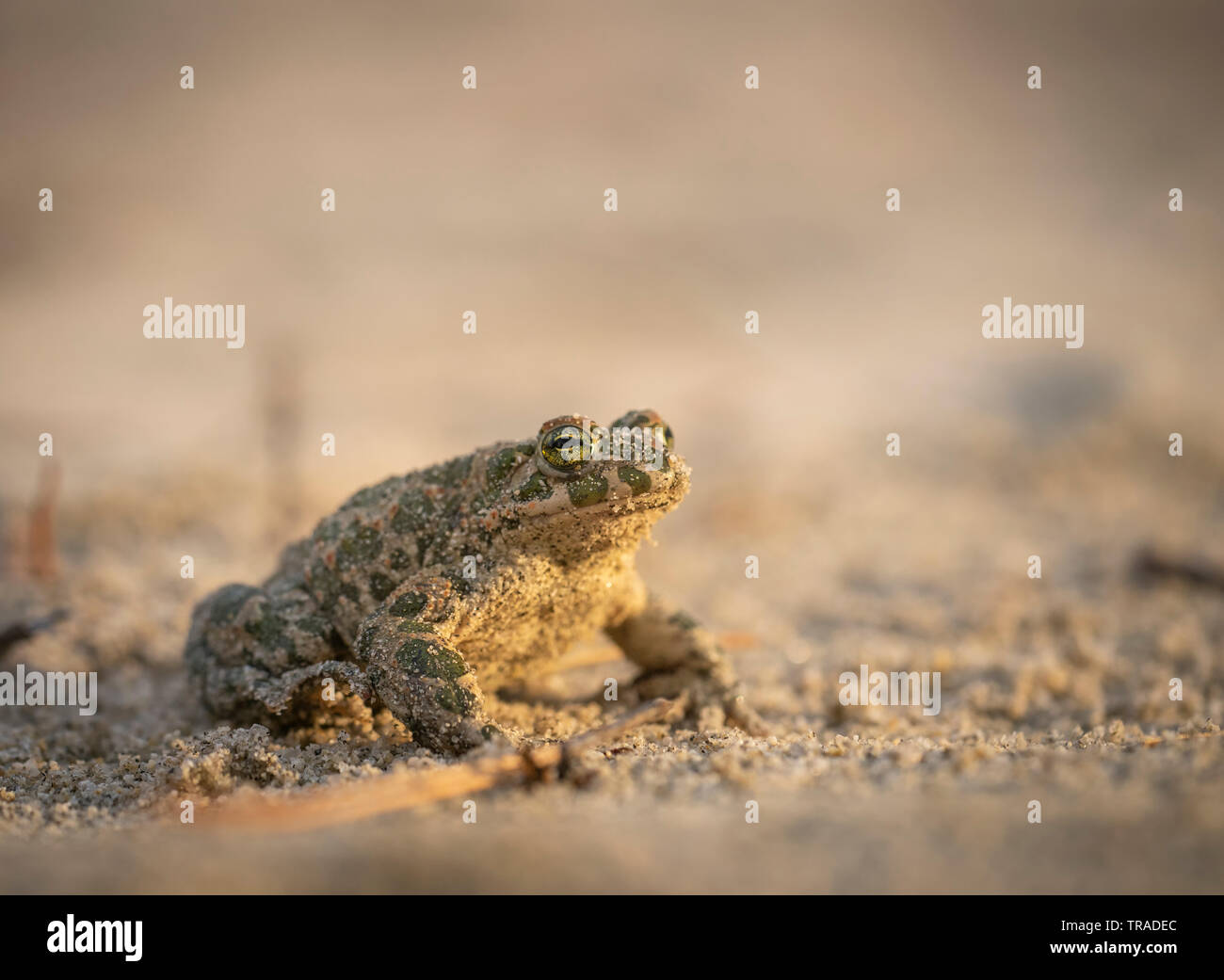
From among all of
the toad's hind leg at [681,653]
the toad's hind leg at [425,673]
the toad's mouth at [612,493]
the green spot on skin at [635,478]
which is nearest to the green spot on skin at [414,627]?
the toad's hind leg at [425,673]

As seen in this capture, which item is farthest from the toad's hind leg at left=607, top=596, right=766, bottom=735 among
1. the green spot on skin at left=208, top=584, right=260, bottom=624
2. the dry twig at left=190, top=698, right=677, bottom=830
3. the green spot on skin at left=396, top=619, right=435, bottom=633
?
the green spot on skin at left=208, top=584, right=260, bottom=624

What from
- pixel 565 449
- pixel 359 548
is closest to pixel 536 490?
pixel 565 449

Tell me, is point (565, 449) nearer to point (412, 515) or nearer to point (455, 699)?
point (412, 515)

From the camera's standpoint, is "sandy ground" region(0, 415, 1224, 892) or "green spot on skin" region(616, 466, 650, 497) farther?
"green spot on skin" region(616, 466, 650, 497)

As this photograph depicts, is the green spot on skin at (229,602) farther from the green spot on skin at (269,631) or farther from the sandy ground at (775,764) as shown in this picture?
the sandy ground at (775,764)

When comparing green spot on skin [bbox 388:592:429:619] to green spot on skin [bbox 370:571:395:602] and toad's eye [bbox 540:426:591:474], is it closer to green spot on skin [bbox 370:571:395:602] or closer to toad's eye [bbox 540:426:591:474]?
green spot on skin [bbox 370:571:395:602]

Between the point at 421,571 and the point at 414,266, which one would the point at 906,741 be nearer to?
the point at 421,571
